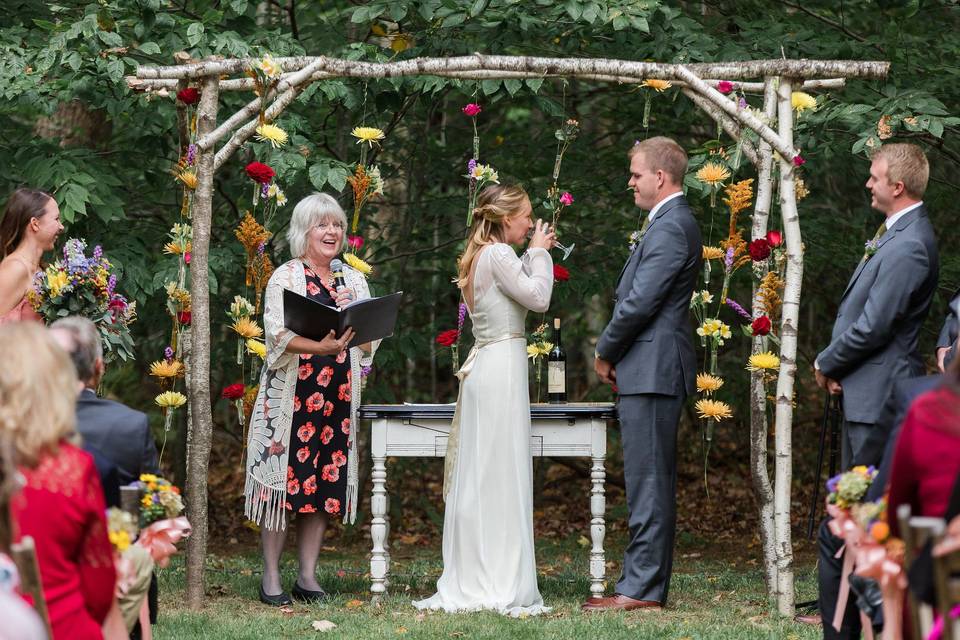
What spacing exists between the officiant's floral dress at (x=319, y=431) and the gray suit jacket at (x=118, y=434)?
8.23 feet

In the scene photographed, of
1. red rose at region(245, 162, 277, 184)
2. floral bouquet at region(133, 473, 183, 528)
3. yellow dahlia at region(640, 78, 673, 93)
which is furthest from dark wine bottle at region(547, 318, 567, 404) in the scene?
floral bouquet at region(133, 473, 183, 528)

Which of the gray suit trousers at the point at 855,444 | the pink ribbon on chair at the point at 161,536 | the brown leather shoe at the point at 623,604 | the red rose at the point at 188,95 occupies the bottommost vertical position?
the brown leather shoe at the point at 623,604

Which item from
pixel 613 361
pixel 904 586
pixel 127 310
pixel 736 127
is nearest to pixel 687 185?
pixel 736 127

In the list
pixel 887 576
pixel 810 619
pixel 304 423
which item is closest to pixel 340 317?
pixel 304 423

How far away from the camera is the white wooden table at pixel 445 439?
6258mm

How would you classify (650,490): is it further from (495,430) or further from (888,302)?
(888,302)

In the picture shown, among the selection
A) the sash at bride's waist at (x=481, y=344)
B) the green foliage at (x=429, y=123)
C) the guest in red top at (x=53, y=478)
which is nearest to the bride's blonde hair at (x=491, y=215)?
the sash at bride's waist at (x=481, y=344)

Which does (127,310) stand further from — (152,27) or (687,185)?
(687,185)

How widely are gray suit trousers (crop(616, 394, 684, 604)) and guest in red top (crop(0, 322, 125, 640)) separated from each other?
3.35 metres

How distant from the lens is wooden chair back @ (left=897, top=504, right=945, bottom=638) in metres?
2.46

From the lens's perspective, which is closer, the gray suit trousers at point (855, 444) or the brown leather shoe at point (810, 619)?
the gray suit trousers at point (855, 444)

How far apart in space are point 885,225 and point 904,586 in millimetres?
2673

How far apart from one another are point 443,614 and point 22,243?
2677 mm

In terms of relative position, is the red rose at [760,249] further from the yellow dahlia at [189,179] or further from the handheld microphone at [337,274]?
the yellow dahlia at [189,179]
